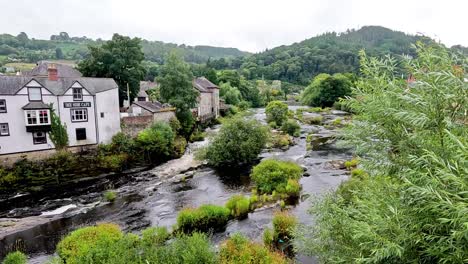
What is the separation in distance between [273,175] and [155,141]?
16093 millimetres

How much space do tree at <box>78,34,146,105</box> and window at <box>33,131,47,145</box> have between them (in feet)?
44.2

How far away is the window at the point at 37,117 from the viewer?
1155 inches

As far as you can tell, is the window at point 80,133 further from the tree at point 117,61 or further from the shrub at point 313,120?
the shrub at point 313,120

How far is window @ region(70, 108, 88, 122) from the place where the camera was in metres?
32.1

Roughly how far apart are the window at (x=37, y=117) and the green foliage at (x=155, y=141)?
29.9ft

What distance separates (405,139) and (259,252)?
674 cm

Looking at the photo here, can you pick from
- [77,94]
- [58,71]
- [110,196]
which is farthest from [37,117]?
[58,71]

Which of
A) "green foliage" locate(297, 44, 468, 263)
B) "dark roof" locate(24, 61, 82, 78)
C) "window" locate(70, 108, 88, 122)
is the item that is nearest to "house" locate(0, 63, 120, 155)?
"window" locate(70, 108, 88, 122)

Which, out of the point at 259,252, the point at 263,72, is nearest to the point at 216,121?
the point at 259,252

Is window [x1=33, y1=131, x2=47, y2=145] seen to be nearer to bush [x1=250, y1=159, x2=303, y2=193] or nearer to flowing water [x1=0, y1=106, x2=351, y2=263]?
flowing water [x1=0, y1=106, x2=351, y2=263]

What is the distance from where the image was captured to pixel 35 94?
2975 cm

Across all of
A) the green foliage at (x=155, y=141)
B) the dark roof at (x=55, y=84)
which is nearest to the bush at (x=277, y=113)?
the green foliage at (x=155, y=141)

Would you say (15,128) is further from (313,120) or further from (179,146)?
(313,120)

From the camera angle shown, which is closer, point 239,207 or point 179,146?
point 239,207
